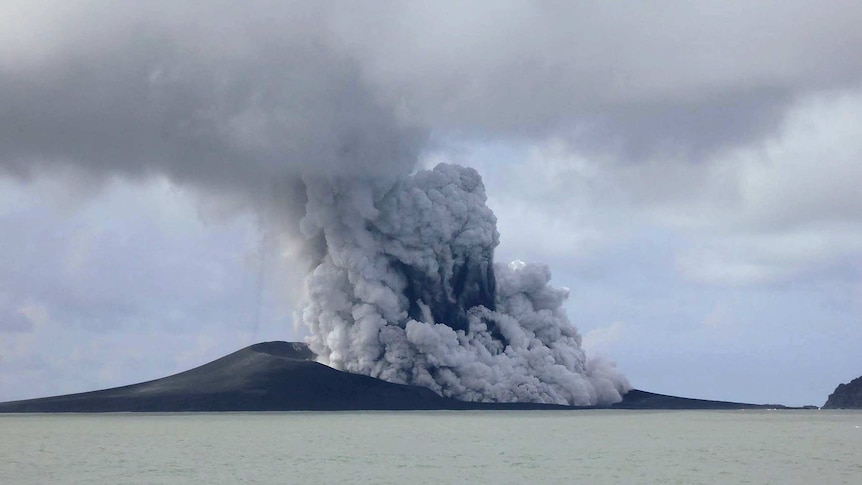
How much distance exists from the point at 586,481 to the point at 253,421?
9503 centimetres

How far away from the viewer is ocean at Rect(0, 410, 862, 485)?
7175cm

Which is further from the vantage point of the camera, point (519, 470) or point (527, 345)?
point (527, 345)

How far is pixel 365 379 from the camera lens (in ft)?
620

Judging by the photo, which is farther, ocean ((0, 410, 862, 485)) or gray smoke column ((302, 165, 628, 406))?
gray smoke column ((302, 165, 628, 406))

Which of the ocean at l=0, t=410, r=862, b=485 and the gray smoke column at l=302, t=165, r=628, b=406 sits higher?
the gray smoke column at l=302, t=165, r=628, b=406

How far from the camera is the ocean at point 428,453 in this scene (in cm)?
7175

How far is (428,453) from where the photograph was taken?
9094 cm

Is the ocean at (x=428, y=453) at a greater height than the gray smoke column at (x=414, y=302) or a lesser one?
lesser

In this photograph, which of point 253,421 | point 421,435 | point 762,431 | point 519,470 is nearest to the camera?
point 519,470

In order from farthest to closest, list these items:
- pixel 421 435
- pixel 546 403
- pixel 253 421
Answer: pixel 546 403
pixel 253 421
pixel 421 435

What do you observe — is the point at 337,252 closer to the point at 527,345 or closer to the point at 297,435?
the point at 527,345

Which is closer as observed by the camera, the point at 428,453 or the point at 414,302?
the point at 428,453

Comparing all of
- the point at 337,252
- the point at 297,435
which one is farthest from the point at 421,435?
the point at 337,252

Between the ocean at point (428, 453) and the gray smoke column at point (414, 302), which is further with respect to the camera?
the gray smoke column at point (414, 302)
